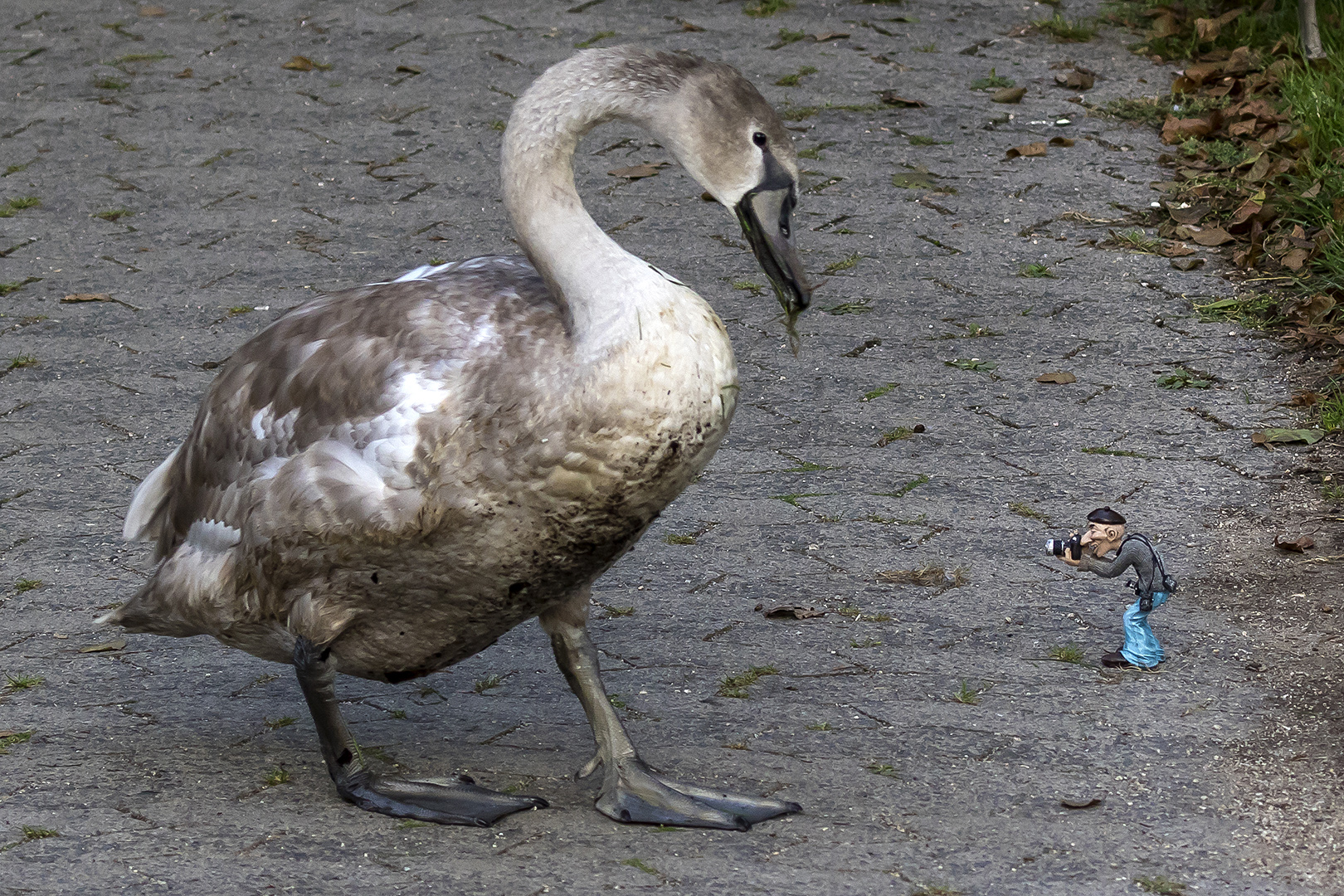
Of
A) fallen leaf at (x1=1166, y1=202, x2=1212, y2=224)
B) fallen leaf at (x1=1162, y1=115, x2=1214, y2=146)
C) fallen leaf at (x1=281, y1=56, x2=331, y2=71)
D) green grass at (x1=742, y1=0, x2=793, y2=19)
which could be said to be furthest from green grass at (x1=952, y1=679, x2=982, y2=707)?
fallen leaf at (x1=281, y1=56, x2=331, y2=71)

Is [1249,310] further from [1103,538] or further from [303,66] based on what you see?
[303,66]

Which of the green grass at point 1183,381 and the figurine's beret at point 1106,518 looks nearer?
the figurine's beret at point 1106,518

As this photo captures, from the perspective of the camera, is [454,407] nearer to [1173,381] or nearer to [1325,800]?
[1325,800]

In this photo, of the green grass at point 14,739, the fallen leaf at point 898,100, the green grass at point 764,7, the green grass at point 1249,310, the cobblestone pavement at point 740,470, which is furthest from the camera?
the green grass at point 764,7

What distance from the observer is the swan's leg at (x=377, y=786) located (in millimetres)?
3152

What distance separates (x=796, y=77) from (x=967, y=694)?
479 centimetres

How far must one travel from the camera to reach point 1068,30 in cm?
812

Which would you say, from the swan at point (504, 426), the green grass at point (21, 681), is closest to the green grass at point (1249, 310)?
the swan at point (504, 426)

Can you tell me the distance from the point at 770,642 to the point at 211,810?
57.2 inches

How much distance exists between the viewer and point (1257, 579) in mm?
4090

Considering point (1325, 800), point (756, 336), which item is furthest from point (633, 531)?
point (756, 336)

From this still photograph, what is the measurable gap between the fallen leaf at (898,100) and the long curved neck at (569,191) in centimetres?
484

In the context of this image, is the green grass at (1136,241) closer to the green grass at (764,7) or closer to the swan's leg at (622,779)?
the green grass at (764,7)

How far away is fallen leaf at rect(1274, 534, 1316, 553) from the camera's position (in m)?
4.18
